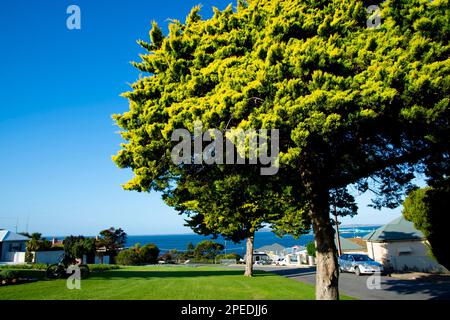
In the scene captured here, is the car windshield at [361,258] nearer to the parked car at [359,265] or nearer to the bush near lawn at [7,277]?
the parked car at [359,265]

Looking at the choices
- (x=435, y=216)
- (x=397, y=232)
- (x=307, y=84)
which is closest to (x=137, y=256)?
(x=397, y=232)

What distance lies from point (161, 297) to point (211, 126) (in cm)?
969

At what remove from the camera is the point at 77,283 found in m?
18.0

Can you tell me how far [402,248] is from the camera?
3025cm

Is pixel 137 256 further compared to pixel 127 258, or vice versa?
pixel 137 256

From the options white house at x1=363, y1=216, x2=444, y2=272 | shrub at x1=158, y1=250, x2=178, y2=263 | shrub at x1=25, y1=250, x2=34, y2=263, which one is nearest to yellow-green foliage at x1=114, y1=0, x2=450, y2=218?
white house at x1=363, y1=216, x2=444, y2=272


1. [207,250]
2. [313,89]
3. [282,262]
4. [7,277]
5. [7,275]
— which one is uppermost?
[313,89]

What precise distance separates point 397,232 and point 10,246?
52.2 metres

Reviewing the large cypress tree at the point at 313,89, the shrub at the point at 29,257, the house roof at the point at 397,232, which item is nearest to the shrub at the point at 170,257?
the shrub at the point at 29,257

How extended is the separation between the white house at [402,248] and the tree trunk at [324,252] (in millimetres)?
22731

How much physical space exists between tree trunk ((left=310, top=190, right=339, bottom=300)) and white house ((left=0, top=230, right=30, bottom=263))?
4179 centimetres

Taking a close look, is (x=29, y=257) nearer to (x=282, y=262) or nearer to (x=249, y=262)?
(x=249, y=262)

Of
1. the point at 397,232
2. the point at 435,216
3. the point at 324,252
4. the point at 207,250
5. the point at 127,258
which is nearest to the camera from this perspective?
the point at 324,252
